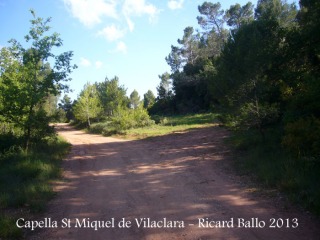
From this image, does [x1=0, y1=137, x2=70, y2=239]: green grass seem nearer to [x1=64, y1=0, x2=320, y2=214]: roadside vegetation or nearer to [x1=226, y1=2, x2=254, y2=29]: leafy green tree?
[x1=64, y1=0, x2=320, y2=214]: roadside vegetation

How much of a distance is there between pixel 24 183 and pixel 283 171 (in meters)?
7.68

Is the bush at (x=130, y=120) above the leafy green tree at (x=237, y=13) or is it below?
below

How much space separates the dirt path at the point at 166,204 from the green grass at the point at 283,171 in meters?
0.57

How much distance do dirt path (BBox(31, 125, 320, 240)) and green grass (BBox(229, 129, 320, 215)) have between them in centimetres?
57

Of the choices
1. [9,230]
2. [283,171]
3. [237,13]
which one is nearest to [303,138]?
[283,171]

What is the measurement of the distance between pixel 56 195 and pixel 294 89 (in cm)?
941

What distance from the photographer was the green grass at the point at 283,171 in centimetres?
631

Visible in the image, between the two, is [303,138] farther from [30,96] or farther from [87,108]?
[87,108]

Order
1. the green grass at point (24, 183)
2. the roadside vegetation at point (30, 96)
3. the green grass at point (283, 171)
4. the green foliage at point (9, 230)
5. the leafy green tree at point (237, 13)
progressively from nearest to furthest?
the green foliage at point (9, 230)
the green grass at point (283, 171)
the green grass at point (24, 183)
the roadside vegetation at point (30, 96)
the leafy green tree at point (237, 13)

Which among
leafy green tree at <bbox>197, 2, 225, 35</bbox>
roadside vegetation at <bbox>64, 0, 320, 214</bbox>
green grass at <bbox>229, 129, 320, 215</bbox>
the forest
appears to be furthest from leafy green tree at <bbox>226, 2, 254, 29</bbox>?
green grass at <bbox>229, 129, 320, 215</bbox>

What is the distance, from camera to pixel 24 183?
9086 millimetres

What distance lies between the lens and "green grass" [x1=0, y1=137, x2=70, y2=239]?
7.15 m

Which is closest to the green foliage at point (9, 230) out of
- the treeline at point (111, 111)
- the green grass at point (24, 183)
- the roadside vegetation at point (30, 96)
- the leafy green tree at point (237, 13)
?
the green grass at point (24, 183)

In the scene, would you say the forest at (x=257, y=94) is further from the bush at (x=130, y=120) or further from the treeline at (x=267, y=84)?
the bush at (x=130, y=120)
